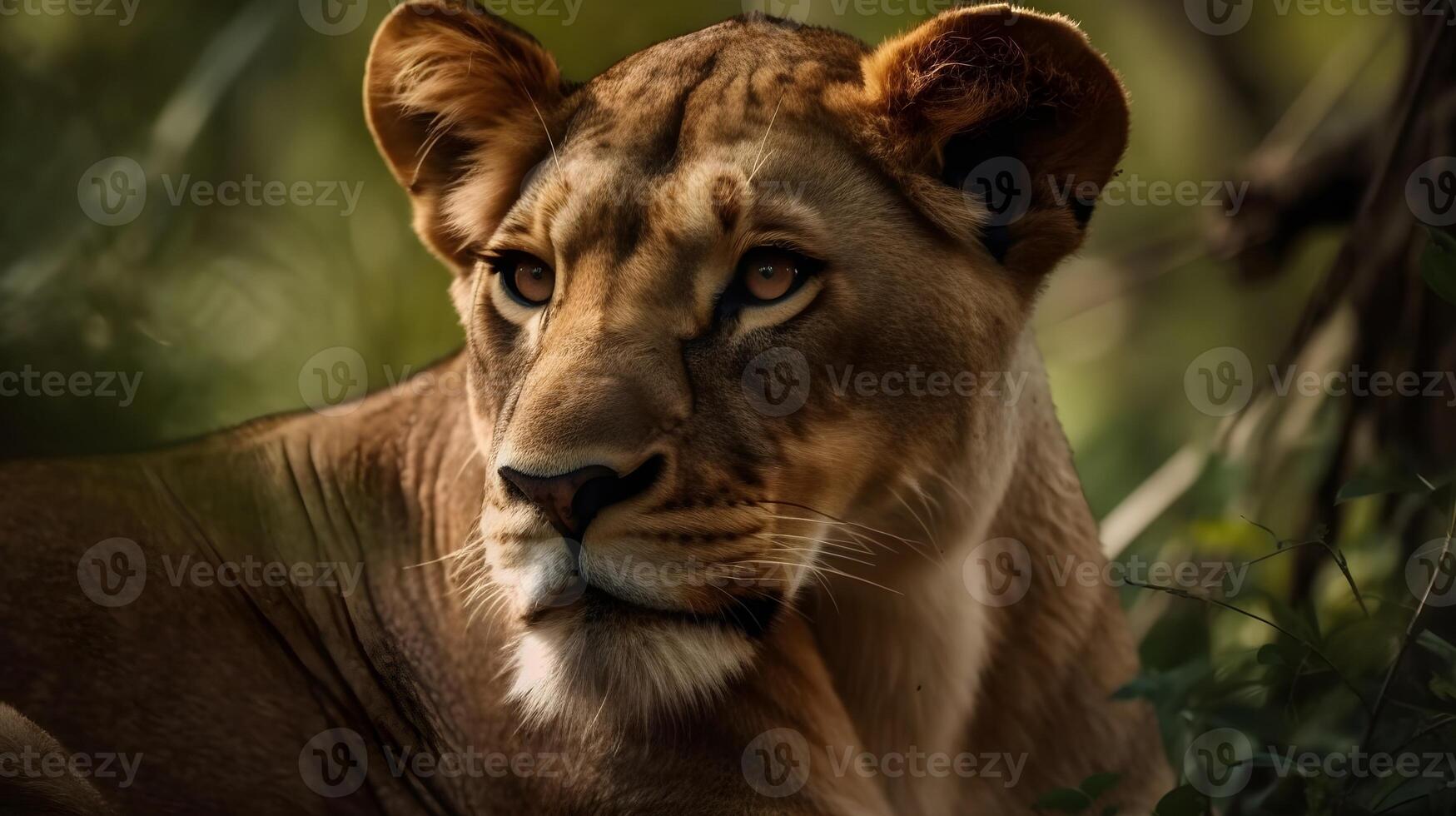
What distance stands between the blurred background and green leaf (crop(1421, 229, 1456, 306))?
2cm

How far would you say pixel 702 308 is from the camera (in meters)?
2.80

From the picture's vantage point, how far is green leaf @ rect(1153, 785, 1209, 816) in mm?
3002

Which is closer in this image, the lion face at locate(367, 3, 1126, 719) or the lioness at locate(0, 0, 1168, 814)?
the lion face at locate(367, 3, 1126, 719)

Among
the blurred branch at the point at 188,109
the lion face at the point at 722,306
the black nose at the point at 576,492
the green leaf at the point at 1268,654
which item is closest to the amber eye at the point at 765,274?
the lion face at the point at 722,306

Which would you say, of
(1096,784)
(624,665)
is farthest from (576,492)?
(1096,784)

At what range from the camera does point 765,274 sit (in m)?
2.85

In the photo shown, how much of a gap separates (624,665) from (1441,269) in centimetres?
171

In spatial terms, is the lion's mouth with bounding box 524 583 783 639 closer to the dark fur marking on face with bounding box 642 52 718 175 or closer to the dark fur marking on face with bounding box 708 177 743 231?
the dark fur marking on face with bounding box 708 177 743 231

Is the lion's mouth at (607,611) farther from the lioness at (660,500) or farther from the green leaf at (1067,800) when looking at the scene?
the green leaf at (1067,800)

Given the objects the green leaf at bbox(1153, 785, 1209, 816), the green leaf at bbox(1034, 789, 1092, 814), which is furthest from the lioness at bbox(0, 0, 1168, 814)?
the green leaf at bbox(1153, 785, 1209, 816)

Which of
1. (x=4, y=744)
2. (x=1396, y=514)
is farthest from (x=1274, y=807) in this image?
(x=4, y=744)

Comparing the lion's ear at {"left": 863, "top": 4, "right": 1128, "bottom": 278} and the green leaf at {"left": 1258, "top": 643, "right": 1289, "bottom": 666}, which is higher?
the lion's ear at {"left": 863, "top": 4, "right": 1128, "bottom": 278}

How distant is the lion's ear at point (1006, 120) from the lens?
9.55 ft

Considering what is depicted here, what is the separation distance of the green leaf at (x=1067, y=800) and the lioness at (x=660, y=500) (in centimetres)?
27
